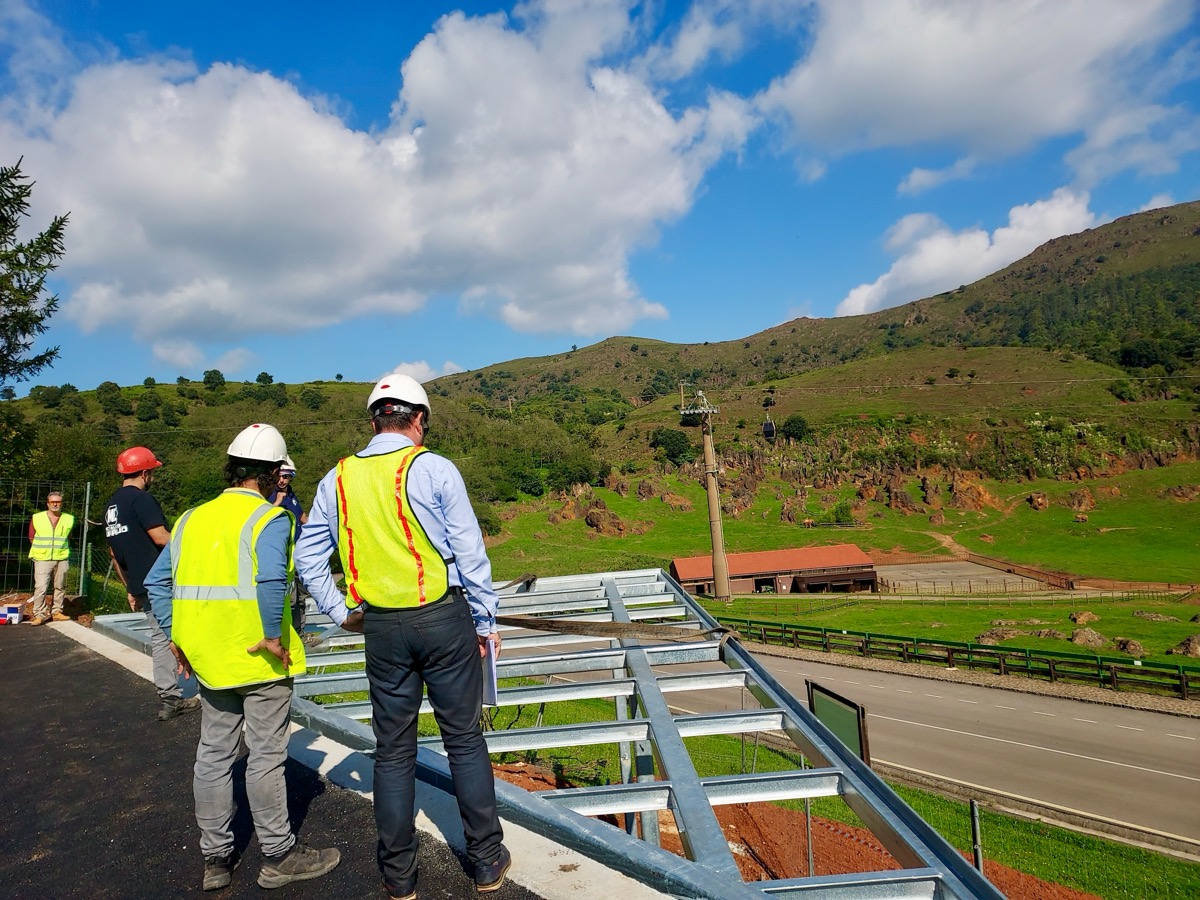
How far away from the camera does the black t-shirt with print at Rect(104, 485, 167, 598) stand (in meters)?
5.64

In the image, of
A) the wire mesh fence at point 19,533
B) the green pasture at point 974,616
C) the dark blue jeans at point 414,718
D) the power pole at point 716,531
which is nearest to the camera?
the dark blue jeans at point 414,718

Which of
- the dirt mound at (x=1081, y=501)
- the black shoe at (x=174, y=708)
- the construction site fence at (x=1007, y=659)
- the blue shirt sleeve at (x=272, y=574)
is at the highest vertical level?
the blue shirt sleeve at (x=272, y=574)

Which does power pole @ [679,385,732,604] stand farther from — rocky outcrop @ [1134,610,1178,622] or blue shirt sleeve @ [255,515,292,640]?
blue shirt sleeve @ [255,515,292,640]

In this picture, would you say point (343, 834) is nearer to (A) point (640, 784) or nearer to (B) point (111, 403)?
(A) point (640, 784)

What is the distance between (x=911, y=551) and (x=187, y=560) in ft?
223

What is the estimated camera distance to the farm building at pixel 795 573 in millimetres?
51500

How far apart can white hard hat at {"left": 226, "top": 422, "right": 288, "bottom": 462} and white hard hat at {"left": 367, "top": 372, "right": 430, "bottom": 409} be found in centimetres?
65

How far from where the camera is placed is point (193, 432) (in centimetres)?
9775

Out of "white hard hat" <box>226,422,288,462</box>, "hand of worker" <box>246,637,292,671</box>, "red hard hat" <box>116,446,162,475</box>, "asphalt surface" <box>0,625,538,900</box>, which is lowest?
"asphalt surface" <box>0,625,538,900</box>

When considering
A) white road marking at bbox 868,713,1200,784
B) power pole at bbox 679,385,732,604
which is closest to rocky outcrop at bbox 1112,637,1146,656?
white road marking at bbox 868,713,1200,784

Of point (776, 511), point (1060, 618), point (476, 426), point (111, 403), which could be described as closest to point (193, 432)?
point (111, 403)

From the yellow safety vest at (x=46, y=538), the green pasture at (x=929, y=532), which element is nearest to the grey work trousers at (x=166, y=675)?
the yellow safety vest at (x=46, y=538)

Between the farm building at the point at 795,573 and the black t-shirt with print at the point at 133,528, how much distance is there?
4710cm

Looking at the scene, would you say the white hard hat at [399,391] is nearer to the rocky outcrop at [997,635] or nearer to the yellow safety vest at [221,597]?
the yellow safety vest at [221,597]
